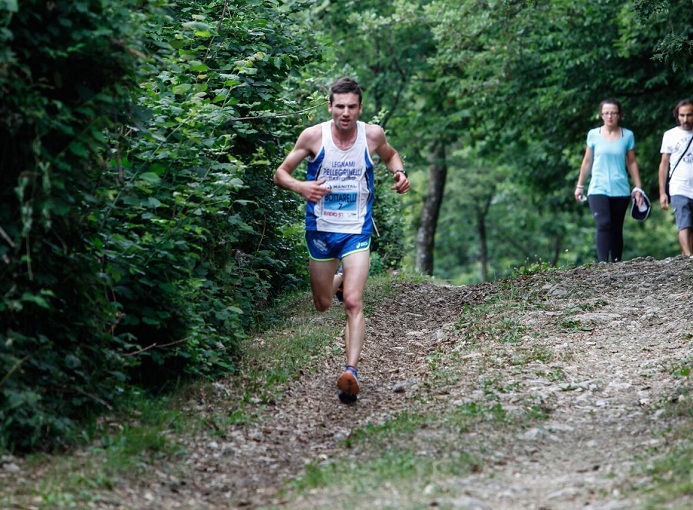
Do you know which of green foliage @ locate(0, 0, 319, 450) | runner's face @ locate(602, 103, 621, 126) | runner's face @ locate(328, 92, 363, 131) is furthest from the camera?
runner's face @ locate(602, 103, 621, 126)

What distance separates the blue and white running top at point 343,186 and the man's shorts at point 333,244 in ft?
0.14

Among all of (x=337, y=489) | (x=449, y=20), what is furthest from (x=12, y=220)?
(x=449, y=20)

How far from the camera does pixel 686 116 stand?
39.9 ft

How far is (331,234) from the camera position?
7617 millimetres

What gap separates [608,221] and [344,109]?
6.24 m

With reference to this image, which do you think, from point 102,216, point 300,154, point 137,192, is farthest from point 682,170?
point 102,216

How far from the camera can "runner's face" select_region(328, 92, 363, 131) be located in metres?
7.42

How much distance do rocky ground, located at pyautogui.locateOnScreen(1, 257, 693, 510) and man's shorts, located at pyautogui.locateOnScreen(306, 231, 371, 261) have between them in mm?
1000

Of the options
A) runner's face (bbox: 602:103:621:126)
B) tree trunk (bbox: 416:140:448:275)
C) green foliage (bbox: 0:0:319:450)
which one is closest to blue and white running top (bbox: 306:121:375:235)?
green foliage (bbox: 0:0:319:450)

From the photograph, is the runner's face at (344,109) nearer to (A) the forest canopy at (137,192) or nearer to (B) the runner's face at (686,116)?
(A) the forest canopy at (137,192)

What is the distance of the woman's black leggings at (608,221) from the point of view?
41.0 feet

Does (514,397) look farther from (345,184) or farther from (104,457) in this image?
(104,457)

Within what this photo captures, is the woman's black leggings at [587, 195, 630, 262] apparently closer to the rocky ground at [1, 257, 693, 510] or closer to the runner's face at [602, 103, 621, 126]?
the runner's face at [602, 103, 621, 126]

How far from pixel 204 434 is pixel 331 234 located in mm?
2050
